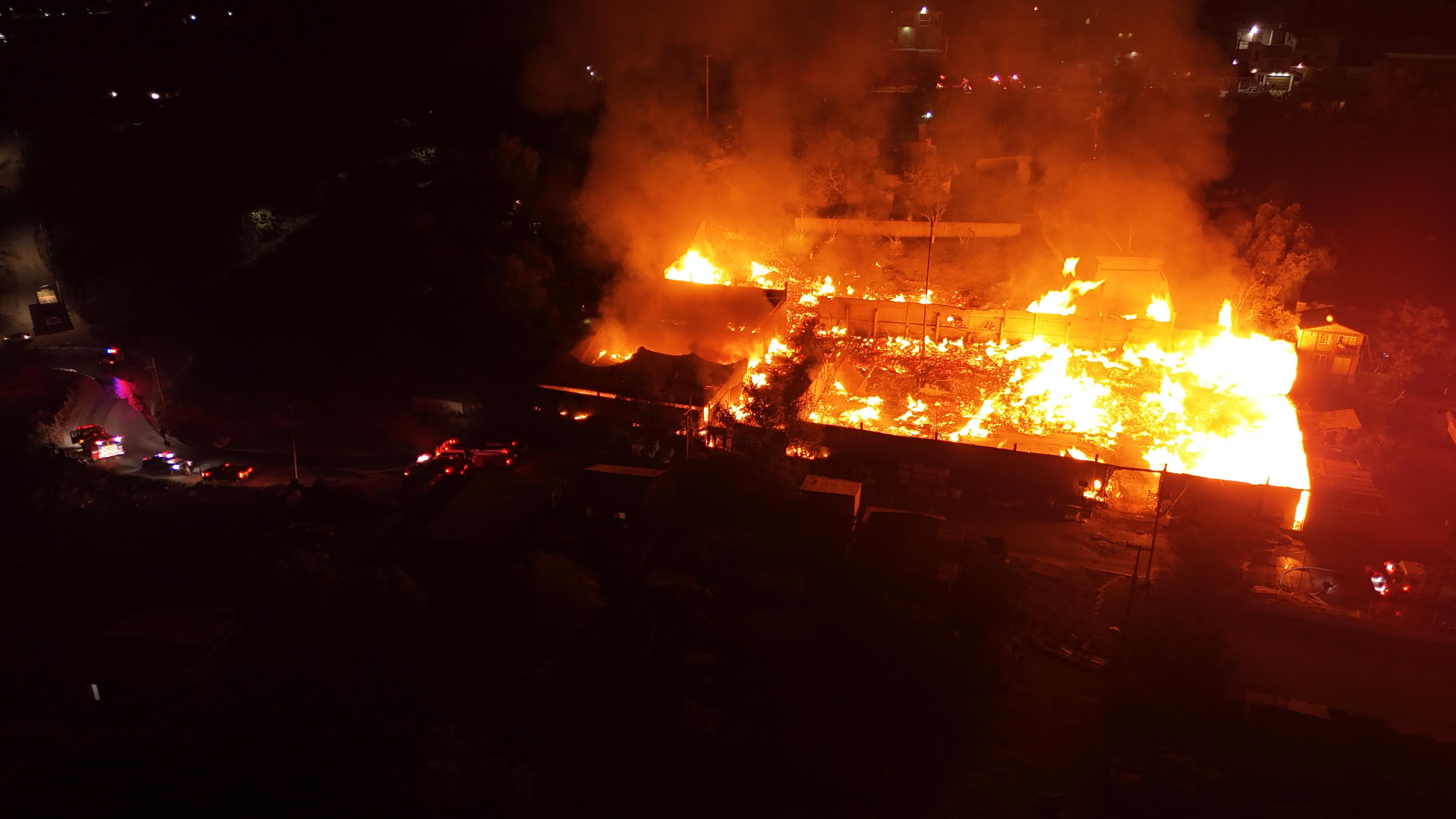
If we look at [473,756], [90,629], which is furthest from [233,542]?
[473,756]

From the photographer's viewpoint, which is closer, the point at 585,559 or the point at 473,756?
the point at 473,756

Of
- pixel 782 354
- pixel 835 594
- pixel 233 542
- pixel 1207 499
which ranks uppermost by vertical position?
pixel 782 354

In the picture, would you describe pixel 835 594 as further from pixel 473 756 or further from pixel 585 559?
pixel 473 756

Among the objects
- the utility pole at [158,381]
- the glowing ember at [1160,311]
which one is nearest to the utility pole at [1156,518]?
the glowing ember at [1160,311]

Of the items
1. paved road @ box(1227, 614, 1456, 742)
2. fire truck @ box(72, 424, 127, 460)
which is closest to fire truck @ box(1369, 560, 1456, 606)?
paved road @ box(1227, 614, 1456, 742)

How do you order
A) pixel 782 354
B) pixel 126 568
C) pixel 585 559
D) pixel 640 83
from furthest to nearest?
1. pixel 640 83
2. pixel 782 354
3. pixel 585 559
4. pixel 126 568

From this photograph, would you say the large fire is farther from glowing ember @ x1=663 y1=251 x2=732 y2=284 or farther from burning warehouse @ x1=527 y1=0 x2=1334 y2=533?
glowing ember @ x1=663 y1=251 x2=732 y2=284

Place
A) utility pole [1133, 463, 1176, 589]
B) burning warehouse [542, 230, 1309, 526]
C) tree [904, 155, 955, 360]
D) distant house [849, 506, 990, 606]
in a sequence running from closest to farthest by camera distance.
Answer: distant house [849, 506, 990, 606], utility pole [1133, 463, 1176, 589], burning warehouse [542, 230, 1309, 526], tree [904, 155, 955, 360]
